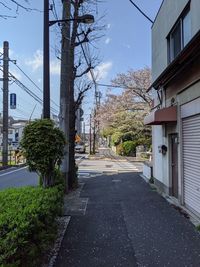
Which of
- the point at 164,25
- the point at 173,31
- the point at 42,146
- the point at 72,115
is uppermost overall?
the point at 164,25

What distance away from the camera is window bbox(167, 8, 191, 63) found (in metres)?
10.5

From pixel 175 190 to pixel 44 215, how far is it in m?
7.34

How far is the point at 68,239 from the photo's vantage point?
274 inches

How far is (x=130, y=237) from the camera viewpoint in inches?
278

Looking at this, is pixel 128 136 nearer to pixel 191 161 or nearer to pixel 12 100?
pixel 12 100

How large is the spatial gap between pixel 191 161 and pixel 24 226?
608 centimetres

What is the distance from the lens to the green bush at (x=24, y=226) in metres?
3.78

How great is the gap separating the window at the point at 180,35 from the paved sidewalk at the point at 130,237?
15.6 feet

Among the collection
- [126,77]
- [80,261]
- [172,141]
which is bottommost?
[80,261]

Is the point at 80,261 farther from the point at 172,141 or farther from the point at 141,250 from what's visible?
the point at 172,141

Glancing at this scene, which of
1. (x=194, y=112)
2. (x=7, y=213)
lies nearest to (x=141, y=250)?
(x=7, y=213)

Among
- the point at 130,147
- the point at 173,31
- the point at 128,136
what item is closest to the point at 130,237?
the point at 173,31

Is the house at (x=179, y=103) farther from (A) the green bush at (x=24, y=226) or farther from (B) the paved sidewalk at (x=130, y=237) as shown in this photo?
(A) the green bush at (x=24, y=226)

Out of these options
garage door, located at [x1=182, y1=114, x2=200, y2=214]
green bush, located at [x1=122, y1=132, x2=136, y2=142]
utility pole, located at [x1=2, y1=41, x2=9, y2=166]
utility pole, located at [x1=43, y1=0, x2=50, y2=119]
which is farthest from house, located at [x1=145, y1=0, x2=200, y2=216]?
green bush, located at [x1=122, y1=132, x2=136, y2=142]
